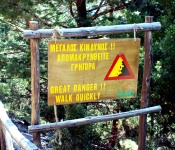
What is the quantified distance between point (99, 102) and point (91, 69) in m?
3.65

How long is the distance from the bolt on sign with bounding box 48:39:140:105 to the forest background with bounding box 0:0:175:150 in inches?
41.1

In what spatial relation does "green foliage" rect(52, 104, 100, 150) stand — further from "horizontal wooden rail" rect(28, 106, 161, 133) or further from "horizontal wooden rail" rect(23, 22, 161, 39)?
"horizontal wooden rail" rect(23, 22, 161, 39)

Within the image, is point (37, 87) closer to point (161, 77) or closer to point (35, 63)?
point (35, 63)

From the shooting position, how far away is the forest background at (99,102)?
482 centimetres

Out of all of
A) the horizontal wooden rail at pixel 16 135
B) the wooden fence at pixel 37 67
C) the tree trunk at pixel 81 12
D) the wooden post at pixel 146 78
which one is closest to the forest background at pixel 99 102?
the tree trunk at pixel 81 12

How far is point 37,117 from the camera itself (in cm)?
324

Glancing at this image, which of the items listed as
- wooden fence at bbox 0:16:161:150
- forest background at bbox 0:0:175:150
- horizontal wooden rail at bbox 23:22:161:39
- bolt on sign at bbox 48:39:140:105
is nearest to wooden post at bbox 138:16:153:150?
wooden fence at bbox 0:16:161:150

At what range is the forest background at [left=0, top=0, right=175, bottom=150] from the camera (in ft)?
15.8

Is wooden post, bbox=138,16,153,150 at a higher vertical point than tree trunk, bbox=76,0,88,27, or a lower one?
lower

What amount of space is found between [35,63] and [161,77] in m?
2.14

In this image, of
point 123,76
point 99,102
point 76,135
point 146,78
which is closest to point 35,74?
point 123,76

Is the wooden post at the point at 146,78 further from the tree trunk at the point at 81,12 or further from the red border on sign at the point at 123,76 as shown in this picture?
the tree trunk at the point at 81,12

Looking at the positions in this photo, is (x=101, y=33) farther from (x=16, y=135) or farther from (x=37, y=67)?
(x=16, y=135)

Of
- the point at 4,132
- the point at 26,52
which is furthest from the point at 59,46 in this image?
the point at 26,52
